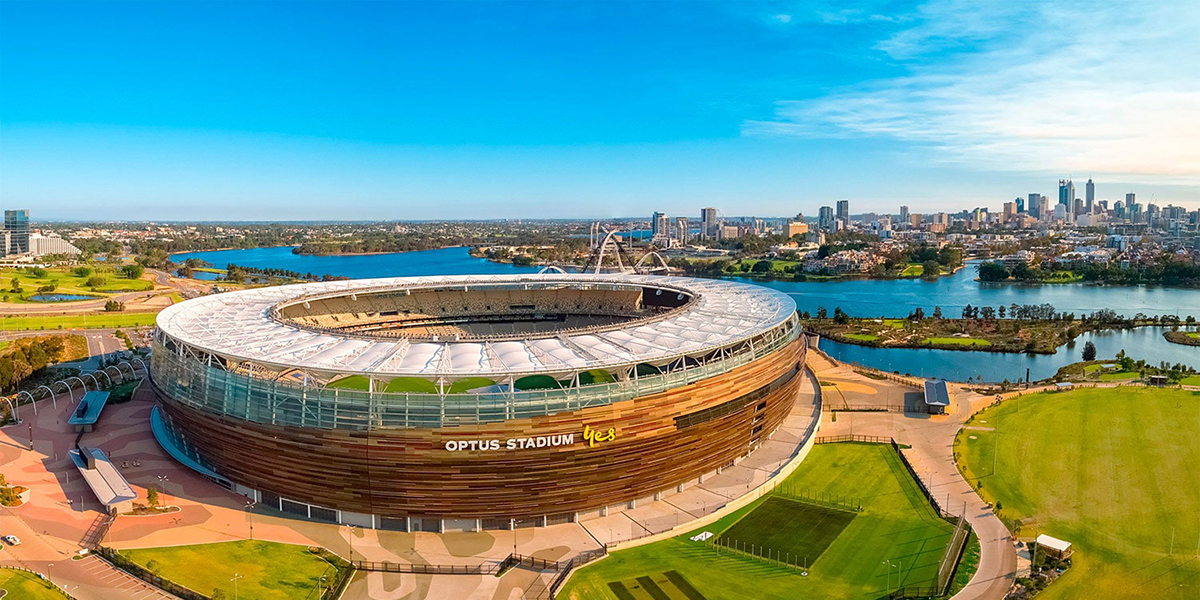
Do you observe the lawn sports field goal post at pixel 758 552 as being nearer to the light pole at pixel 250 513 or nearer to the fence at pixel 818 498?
the fence at pixel 818 498

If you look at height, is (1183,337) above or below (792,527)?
above

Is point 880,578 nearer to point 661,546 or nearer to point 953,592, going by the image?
point 953,592

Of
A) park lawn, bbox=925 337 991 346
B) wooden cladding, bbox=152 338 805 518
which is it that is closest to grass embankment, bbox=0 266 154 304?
wooden cladding, bbox=152 338 805 518

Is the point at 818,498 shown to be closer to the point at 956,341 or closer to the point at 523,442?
the point at 523,442

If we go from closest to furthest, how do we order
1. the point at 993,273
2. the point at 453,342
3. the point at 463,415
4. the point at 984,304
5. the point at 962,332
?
the point at 463,415 < the point at 453,342 < the point at 962,332 < the point at 984,304 < the point at 993,273

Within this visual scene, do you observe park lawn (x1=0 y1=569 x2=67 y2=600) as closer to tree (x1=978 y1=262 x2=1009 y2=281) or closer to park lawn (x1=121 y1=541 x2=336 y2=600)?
park lawn (x1=121 y1=541 x2=336 y2=600)

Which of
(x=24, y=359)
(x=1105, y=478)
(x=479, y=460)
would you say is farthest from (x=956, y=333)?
(x=24, y=359)
